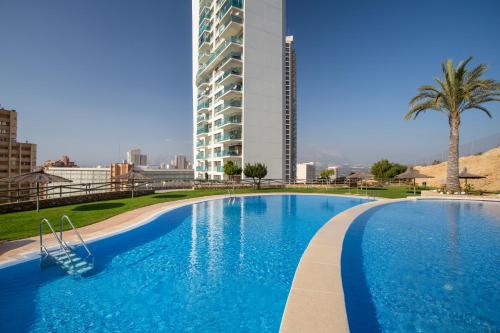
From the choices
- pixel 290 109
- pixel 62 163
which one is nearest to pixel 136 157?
pixel 62 163

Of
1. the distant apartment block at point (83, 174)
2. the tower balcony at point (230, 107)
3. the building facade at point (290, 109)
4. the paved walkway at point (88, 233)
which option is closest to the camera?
the paved walkway at point (88, 233)

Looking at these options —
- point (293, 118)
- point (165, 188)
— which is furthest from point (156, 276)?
point (293, 118)

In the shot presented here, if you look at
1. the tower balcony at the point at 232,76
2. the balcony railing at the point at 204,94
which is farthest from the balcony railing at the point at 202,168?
the tower balcony at the point at 232,76

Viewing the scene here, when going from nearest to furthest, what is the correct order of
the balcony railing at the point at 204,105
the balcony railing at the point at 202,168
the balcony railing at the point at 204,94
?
the balcony railing at the point at 204,105
the balcony railing at the point at 202,168
the balcony railing at the point at 204,94

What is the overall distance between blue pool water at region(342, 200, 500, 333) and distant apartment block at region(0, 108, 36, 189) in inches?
3746

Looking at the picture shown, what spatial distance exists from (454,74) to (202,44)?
127 ft

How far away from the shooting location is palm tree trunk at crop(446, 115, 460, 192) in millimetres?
21672

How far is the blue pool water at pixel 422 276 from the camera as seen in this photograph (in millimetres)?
4340

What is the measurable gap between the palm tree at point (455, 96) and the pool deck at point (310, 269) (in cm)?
1840

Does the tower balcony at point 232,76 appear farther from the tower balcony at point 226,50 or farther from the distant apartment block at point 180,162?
the distant apartment block at point 180,162

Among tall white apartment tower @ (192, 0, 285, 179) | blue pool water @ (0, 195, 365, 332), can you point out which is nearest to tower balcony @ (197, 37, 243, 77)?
tall white apartment tower @ (192, 0, 285, 179)

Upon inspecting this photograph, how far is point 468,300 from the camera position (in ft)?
16.2

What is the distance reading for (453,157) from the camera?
2227cm

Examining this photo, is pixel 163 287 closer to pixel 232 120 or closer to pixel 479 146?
pixel 232 120
